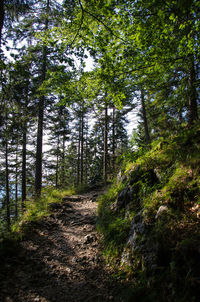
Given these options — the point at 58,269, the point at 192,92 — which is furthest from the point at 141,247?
the point at 192,92

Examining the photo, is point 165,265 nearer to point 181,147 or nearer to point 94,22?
point 181,147

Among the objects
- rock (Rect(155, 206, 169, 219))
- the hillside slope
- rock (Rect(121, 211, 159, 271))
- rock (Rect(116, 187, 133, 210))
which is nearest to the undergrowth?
the hillside slope

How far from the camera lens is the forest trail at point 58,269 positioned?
9.88ft

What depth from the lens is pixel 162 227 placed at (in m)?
2.90

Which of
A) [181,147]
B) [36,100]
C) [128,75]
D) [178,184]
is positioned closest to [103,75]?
[128,75]

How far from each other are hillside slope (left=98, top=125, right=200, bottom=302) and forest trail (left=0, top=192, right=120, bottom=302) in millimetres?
487

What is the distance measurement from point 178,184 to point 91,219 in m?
4.74

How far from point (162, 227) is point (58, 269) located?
3020mm

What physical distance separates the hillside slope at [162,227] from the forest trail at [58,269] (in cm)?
49

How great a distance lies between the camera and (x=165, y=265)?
251cm

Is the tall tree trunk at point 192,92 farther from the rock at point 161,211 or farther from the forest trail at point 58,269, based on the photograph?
the forest trail at point 58,269

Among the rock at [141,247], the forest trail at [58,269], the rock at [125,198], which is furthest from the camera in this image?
the rock at [125,198]

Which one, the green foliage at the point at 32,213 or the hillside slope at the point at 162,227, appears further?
the green foliage at the point at 32,213

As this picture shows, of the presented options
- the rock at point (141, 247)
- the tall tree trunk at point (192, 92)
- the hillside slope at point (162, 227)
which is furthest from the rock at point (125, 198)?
the tall tree trunk at point (192, 92)
